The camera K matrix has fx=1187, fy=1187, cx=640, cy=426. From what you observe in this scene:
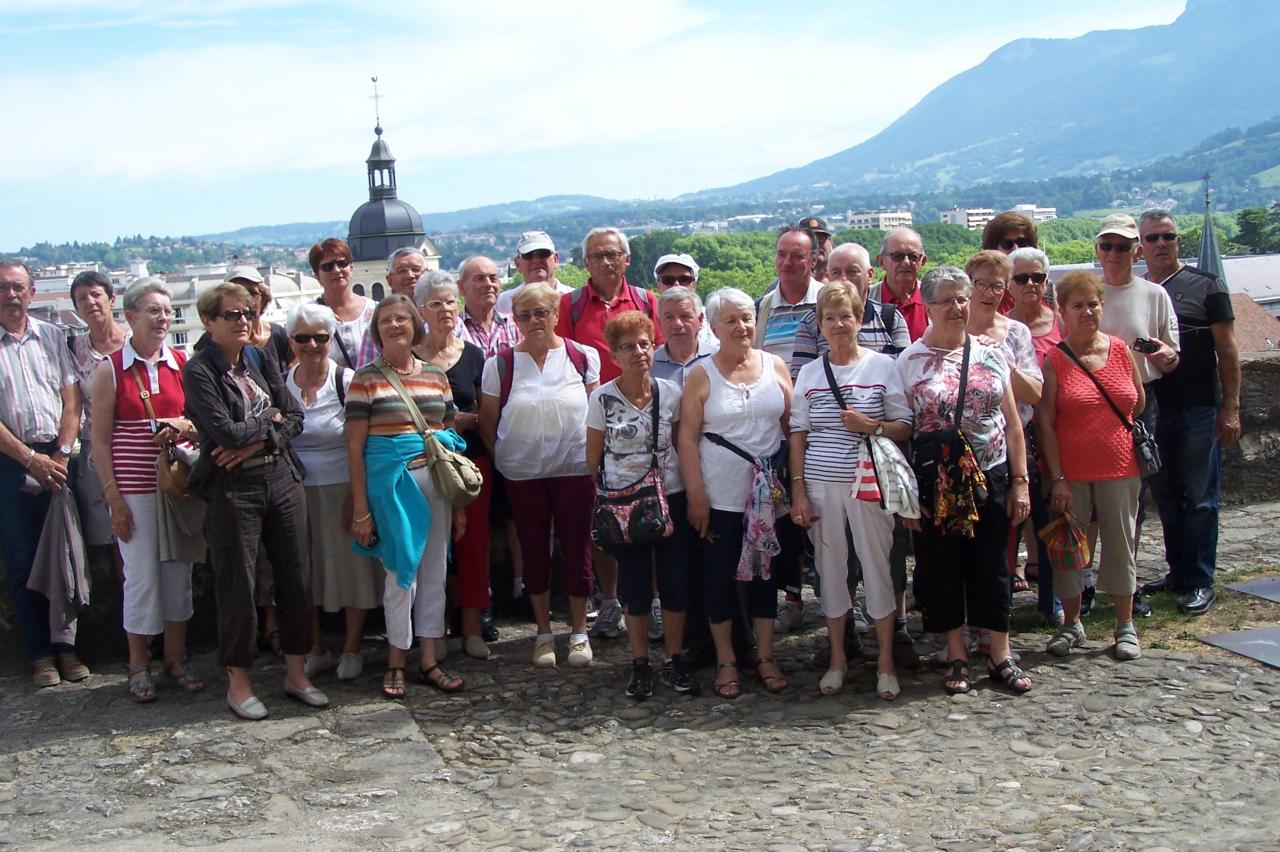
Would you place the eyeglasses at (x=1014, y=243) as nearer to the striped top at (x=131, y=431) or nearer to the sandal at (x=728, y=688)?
the sandal at (x=728, y=688)

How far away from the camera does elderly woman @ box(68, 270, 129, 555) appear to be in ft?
18.2

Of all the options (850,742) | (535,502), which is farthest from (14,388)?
(850,742)

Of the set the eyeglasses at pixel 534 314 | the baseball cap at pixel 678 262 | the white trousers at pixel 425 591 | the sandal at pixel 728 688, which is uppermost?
the baseball cap at pixel 678 262

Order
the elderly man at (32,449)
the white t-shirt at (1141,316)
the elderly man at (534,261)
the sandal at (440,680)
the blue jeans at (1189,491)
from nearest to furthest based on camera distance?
the sandal at (440,680), the elderly man at (32,449), the white t-shirt at (1141,316), the blue jeans at (1189,491), the elderly man at (534,261)

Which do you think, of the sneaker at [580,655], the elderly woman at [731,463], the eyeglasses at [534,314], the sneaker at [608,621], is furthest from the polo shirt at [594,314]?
the sneaker at [580,655]

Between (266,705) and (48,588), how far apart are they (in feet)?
3.95

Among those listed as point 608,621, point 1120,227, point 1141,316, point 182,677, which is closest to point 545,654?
point 608,621

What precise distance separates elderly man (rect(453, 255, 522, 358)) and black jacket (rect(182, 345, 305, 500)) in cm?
136

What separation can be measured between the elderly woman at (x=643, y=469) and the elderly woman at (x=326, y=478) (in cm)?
115

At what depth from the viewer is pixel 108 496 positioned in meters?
5.07

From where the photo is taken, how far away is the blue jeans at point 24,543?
212 inches

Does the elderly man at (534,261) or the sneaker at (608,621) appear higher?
the elderly man at (534,261)

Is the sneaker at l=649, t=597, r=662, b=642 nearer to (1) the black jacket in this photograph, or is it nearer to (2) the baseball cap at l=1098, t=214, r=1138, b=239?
(1) the black jacket

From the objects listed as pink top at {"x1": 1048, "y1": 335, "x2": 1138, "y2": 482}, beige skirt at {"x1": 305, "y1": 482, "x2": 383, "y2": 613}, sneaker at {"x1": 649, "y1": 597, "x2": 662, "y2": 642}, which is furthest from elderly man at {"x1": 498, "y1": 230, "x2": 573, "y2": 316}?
pink top at {"x1": 1048, "y1": 335, "x2": 1138, "y2": 482}
